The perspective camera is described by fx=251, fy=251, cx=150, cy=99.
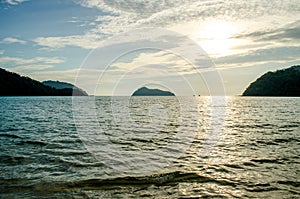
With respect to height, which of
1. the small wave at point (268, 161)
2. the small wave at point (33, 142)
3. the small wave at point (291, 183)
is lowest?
the small wave at point (291, 183)

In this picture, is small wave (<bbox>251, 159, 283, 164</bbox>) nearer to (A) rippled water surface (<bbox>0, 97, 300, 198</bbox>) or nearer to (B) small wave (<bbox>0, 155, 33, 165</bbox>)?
(A) rippled water surface (<bbox>0, 97, 300, 198</bbox>)

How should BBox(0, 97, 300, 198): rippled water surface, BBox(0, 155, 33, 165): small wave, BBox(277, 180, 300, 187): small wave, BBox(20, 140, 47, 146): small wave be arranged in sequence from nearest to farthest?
BBox(0, 97, 300, 198): rippled water surface
BBox(277, 180, 300, 187): small wave
BBox(0, 155, 33, 165): small wave
BBox(20, 140, 47, 146): small wave

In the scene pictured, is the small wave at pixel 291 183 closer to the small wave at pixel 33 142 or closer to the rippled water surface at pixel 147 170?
the rippled water surface at pixel 147 170

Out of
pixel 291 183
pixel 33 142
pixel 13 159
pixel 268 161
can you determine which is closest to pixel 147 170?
pixel 291 183

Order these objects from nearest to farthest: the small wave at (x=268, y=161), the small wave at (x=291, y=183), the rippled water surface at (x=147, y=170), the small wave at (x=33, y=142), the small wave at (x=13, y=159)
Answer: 1. the rippled water surface at (x=147, y=170)
2. the small wave at (x=291, y=183)
3. the small wave at (x=13, y=159)
4. the small wave at (x=268, y=161)
5. the small wave at (x=33, y=142)

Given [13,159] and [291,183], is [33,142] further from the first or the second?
[291,183]

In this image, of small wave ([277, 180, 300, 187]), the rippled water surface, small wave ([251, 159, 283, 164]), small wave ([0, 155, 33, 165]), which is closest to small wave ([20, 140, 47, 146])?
the rippled water surface

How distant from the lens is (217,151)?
2017cm

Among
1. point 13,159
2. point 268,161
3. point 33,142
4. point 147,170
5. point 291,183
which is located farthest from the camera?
point 33,142

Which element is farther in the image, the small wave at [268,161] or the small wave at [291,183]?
the small wave at [268,161]

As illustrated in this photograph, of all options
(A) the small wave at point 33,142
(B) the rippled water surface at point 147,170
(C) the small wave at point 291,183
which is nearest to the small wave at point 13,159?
(B) the rippled water surface at point 147,170

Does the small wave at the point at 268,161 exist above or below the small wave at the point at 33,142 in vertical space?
below

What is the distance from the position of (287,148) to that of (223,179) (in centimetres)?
1096

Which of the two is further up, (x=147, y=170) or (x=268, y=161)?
(x=147, y=170)
